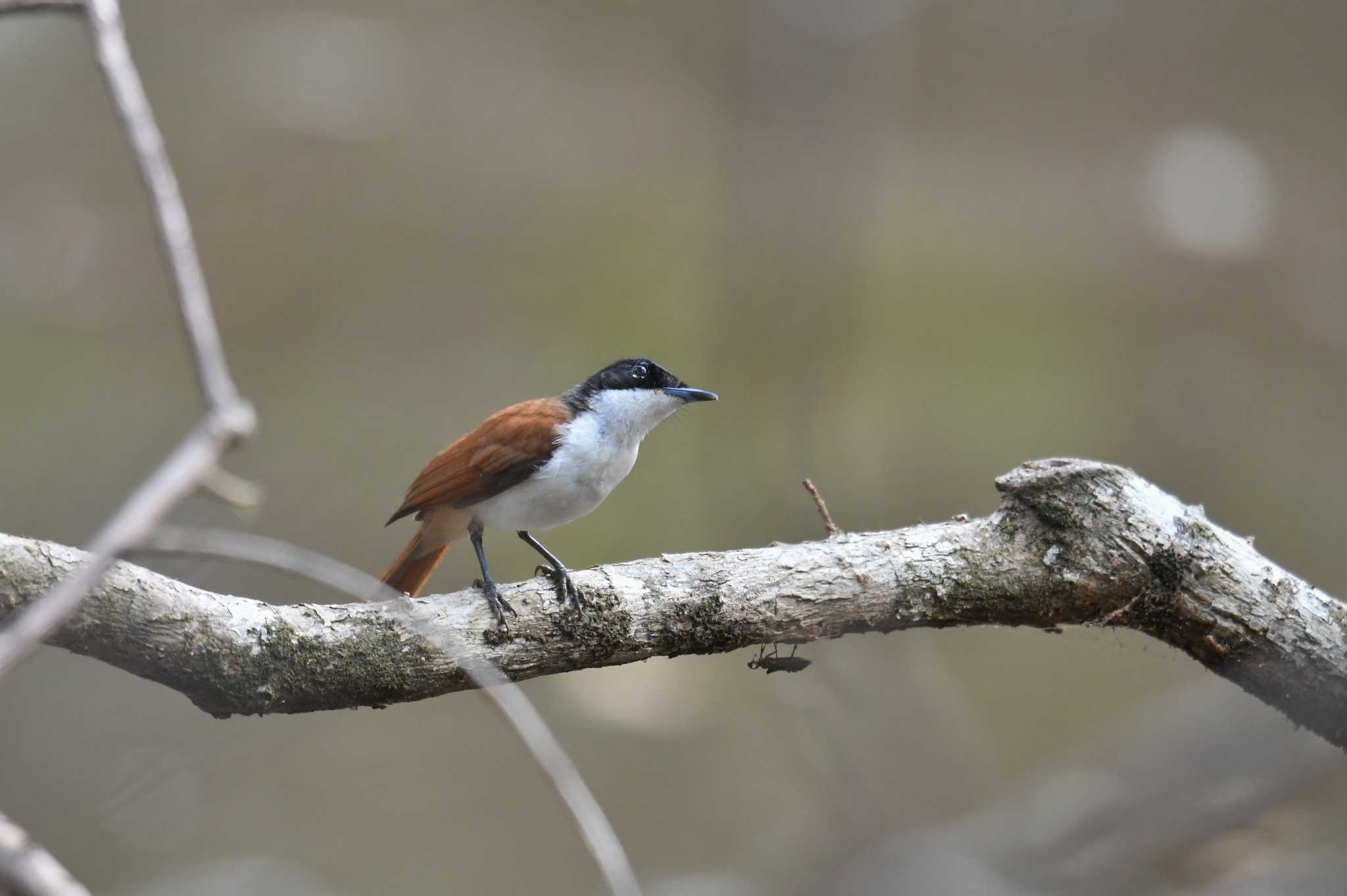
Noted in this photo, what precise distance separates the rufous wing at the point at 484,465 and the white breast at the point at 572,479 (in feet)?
0.08

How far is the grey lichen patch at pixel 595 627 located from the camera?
86.4 inches

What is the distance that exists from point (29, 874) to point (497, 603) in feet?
5.53

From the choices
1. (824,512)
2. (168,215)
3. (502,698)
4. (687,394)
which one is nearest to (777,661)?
(824,512)

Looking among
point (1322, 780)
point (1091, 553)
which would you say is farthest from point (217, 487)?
point (1322, 780)

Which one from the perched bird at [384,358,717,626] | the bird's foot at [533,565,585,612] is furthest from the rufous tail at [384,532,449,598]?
the bird's foot at [533,565,585,612]

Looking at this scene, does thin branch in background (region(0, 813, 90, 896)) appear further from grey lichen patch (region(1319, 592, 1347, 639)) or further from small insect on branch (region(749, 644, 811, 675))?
grey lichen patch (region(1319, 592, 1347, 639))

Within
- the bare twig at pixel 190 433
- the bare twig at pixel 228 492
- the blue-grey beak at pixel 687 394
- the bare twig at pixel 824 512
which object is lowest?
the bare twig at pixel 824 512

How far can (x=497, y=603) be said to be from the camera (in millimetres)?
2189

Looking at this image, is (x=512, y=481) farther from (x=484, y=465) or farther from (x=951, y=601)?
(x=951, y=601)

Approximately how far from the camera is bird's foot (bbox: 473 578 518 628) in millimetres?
2168

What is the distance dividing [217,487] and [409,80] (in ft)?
22.1

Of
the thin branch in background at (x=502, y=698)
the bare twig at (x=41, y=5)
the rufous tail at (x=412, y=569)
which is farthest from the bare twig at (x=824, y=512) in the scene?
the bare twig at (x=41, y=5)

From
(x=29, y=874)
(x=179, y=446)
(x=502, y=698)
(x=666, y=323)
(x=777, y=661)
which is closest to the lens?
(x=29, y=874)

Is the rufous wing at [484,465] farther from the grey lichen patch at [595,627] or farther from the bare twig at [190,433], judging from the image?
the bare twig at [190,433]
